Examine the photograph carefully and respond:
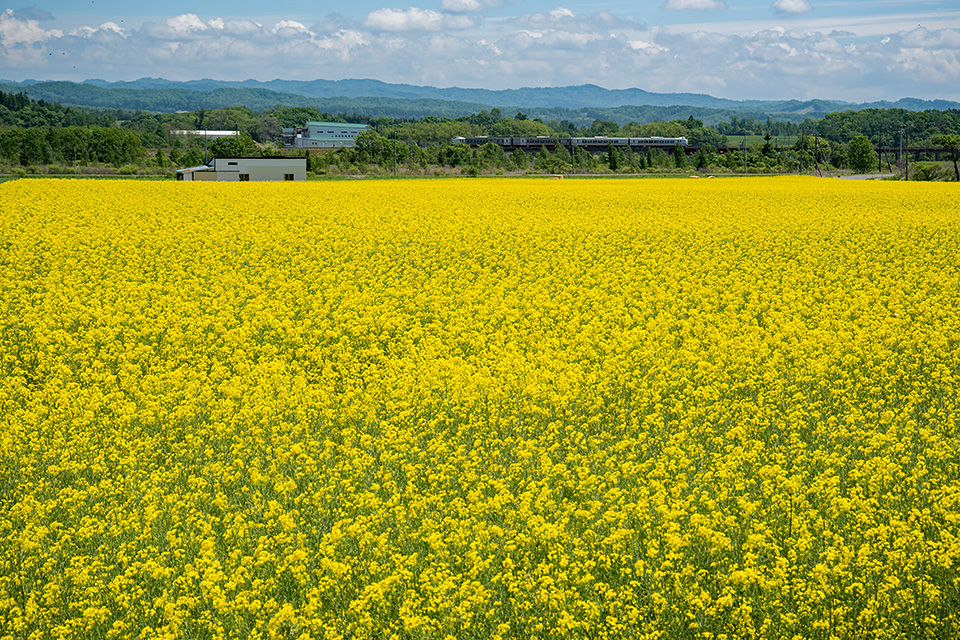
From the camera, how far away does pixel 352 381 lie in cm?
1102

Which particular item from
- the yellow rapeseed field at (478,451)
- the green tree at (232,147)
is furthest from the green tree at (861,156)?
the yellow rapeseed field at (478,451)

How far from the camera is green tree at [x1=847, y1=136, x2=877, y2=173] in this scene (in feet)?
337

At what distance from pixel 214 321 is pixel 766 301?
1003 cm

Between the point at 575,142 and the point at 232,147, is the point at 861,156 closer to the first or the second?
the point at 575,142

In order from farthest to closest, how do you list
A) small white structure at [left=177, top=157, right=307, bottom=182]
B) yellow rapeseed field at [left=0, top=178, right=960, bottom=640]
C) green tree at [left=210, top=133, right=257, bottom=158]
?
1. green tree at [left=210, top=133, right=257, bottom=158]
2. small white structure at [left=177, top=157, right=307, bottom=182]
3. yellow rapeseed field at [left=0, top=178, right=960, bottom=640]

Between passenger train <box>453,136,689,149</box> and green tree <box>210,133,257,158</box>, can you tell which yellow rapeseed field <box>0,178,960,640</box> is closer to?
green tree <box>210,133,257,158</box>

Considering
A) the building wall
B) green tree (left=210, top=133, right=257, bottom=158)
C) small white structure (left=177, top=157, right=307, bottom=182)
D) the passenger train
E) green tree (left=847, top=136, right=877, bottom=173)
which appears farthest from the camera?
the passenger train

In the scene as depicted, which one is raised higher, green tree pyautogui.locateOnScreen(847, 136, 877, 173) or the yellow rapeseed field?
green tree pyautogui.locateOnScreen(847, 136, 877, 173)

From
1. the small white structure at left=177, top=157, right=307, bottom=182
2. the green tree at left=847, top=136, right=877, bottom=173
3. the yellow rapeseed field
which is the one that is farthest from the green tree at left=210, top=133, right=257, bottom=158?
the yellow rapeseed field

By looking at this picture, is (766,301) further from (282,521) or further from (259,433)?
(282,521)

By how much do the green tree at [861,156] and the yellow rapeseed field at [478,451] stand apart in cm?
9331

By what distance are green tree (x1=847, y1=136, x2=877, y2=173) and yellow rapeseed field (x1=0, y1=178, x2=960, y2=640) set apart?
306 ft

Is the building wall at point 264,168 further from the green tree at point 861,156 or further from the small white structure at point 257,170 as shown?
the green tree at point 861,156

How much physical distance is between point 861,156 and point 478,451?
107638 mm
